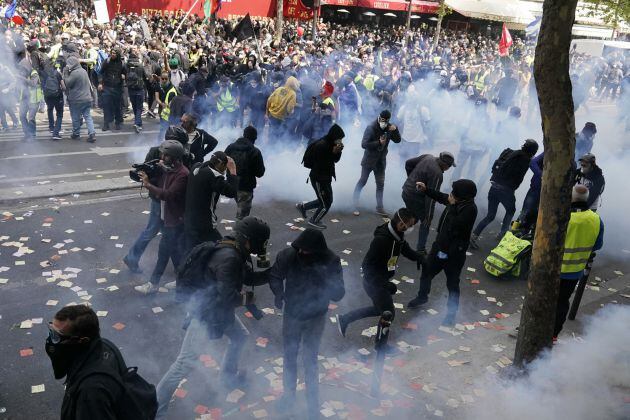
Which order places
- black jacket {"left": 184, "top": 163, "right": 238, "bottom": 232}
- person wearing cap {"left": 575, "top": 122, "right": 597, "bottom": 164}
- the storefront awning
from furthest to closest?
the storefront awning
person wearing cap {"left": 575, "top": 122, "right": 597, "bottom": 164}
black jacket {"left": 184, "top": 163, "right": 238, "bottom": 232}

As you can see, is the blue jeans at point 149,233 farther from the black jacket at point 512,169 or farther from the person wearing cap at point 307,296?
the black jacket at point 512,169

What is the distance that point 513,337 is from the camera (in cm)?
584

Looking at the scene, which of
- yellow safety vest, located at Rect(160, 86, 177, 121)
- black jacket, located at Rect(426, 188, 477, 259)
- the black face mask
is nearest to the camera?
the black face mask

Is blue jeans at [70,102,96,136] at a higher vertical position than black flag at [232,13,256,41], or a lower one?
lower

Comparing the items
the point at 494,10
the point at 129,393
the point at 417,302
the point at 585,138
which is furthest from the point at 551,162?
the point at 494,10

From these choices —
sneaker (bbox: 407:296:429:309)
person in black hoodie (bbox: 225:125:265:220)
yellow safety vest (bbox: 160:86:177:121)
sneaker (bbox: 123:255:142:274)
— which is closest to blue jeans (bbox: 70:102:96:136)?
yellow safety vest (bbox: 160:86:177:121)

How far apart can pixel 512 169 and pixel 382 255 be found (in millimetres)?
3770

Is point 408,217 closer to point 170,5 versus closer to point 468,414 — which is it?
point 468,414

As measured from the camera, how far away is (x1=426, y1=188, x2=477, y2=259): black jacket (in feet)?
19.1

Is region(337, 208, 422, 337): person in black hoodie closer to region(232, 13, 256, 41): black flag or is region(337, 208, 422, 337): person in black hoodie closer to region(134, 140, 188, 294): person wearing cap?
region(134, 140, 188, 294): person wearing cap

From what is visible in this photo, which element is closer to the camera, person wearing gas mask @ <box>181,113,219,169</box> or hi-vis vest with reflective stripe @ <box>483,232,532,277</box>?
hi-vis vest with reflective stripe @ <box>483,232,532,277</box>

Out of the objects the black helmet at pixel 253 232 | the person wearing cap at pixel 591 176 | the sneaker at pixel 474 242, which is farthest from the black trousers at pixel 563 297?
the black helmet at pixel 253 232

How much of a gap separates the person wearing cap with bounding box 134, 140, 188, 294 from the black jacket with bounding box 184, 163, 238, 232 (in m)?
0.22

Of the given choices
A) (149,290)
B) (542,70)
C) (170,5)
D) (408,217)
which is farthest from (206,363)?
(170,5)
